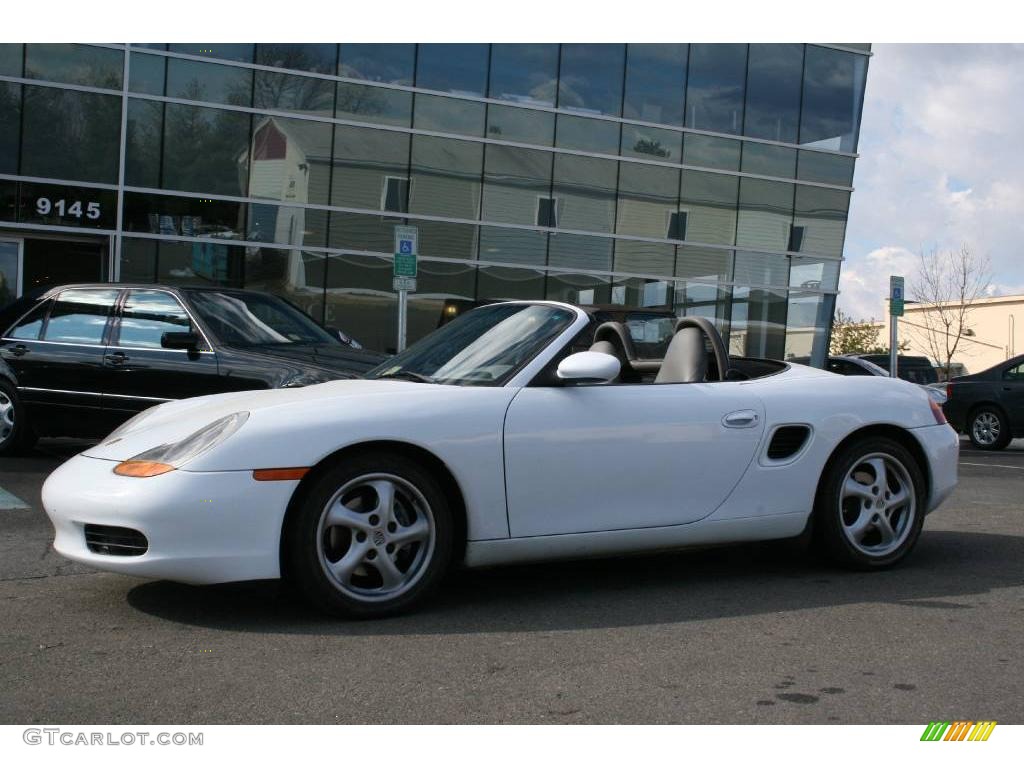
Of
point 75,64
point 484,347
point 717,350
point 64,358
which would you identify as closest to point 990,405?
point 64,358

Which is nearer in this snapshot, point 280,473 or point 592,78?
point 280,473

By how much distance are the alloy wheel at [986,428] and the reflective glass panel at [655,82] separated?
1043 cm

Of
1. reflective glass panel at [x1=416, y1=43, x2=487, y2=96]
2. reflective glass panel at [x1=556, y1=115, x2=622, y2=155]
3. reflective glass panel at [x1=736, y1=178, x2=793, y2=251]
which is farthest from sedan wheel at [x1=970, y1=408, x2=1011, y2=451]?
reflective glass panel at [x1=416, y1=43, x2=487, y2=96]

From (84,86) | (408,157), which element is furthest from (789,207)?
(84,86)

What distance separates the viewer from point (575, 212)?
2478cm

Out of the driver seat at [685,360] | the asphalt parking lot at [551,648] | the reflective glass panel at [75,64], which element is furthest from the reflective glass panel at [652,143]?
the driver seat at [685,360]

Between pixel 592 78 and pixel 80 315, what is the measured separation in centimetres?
1640

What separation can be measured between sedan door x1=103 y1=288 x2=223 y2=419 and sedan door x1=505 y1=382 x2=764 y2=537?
519 cm

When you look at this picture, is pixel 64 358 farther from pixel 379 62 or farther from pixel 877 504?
pixel 379 62

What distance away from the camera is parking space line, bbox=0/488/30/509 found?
24.9 feet

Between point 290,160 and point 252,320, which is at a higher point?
point 290,160

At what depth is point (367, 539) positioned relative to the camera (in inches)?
182

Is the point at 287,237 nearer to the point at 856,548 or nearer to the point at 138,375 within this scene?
the point at 138,375

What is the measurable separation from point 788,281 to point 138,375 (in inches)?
778
